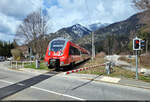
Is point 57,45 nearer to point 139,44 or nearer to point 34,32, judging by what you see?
point 139,44

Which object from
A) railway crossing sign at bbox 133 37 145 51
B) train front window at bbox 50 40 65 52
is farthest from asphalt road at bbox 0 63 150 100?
train front window at bbox 50 40 65 52

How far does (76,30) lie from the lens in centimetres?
5222

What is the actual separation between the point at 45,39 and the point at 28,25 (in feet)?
25.2

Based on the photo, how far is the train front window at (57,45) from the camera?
14511mm

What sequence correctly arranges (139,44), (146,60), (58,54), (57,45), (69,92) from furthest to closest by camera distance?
(146,60), (57,45), (58,54), (139,44), (69,92)

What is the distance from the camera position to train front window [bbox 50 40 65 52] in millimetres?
14511

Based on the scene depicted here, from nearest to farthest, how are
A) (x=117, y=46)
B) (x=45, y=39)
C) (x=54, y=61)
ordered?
(x=54, y=61) → (x=45, y=39) → (x=117, y=46)

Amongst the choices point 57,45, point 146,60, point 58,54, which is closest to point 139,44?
point 58,54

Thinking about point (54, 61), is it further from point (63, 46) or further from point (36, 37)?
point (36, 37)

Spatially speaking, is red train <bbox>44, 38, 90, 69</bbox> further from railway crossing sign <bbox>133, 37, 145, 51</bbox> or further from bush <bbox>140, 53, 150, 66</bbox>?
bush <bbox>140, 53, 150, 66</bbox>

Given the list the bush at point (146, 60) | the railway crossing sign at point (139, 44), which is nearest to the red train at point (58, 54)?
the railway crossing sign at point (139, 44)

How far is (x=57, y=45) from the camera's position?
1483 cm

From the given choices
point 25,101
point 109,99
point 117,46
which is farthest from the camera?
point 117,46

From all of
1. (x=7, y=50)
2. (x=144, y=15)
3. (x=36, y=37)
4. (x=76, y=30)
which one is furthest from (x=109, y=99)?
(x=7, y=50)
